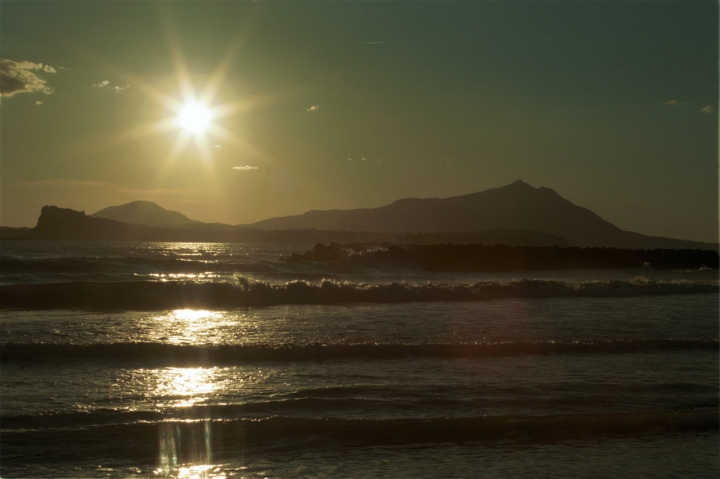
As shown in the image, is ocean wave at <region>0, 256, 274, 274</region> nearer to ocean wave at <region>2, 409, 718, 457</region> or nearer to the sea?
the sea

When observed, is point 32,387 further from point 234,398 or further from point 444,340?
point 444,340

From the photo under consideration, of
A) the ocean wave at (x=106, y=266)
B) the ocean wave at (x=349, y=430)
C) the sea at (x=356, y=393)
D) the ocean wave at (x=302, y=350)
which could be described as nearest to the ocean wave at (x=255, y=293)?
the sea at (x=356, y=393)

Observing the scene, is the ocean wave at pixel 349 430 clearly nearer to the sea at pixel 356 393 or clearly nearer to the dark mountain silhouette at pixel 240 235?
the sea at pixel 356 393

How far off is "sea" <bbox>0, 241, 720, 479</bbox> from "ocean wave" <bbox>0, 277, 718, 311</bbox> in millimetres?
1011

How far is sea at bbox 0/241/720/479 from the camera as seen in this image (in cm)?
542

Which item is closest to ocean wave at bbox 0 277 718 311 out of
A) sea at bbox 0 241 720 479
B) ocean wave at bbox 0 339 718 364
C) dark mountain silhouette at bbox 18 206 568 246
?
sea at bbox 0 241 720 479

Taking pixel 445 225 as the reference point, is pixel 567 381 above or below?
below

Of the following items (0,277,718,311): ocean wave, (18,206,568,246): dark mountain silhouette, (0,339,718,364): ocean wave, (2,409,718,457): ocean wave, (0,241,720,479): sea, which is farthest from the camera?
(18,206,568,246): dark mountain silhouette

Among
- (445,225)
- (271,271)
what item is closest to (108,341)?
(271,271)

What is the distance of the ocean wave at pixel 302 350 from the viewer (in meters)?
9.28

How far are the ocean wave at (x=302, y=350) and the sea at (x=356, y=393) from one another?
0.04 metres

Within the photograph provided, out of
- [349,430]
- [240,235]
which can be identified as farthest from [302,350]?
[240,235]

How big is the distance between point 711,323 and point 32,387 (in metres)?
13.2

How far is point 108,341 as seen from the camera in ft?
33.1
